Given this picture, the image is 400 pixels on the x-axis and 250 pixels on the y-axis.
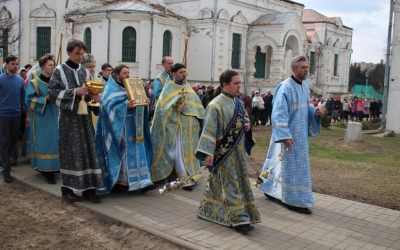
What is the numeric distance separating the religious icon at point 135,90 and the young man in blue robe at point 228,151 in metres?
1.63

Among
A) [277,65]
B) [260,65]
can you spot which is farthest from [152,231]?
[260,65]

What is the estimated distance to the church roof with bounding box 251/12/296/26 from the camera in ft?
92.5

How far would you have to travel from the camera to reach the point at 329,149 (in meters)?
13.0

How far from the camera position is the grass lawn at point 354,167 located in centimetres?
733

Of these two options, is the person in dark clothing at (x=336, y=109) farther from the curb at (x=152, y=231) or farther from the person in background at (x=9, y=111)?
the curb at (x=152, y=231)

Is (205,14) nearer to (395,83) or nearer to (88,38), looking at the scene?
(88,38)

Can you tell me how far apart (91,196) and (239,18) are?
926 inches

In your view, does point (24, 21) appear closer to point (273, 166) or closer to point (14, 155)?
point (14, 155)

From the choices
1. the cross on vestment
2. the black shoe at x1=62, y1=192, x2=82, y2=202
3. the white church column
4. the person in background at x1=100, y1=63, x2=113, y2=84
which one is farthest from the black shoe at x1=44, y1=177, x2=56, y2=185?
the white church column

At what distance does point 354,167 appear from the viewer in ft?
32.4

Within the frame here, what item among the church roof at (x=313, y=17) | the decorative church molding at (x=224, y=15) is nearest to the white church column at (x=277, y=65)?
the decorative church molding at (x=224, y=15)

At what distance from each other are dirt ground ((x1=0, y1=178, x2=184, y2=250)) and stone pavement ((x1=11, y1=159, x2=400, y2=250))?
139mm

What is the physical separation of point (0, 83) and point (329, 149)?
929 centimetres

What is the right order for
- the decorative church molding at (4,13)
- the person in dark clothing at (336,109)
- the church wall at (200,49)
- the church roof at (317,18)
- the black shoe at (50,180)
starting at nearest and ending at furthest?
the black shoe at (50,180)
the person in dark clothing at (336,109)
the church wall at (200,49)
the decorative church molding at (4,13)
the church roof at (317,18)
